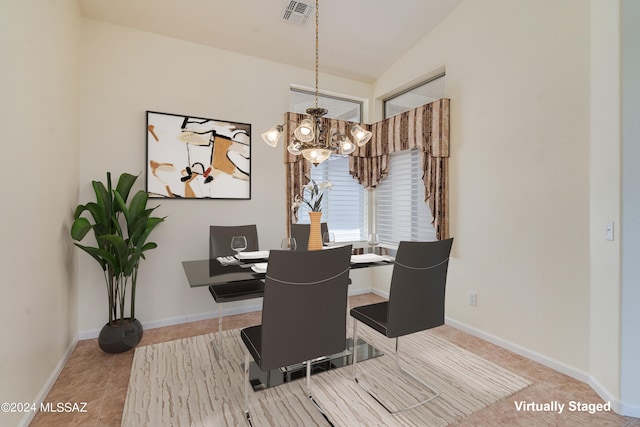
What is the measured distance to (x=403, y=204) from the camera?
3.97 m

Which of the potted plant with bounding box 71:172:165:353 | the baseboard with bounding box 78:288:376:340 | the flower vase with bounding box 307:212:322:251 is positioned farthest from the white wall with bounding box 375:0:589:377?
the potted plant with bounding box 71:172:165:353

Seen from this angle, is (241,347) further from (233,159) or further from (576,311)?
(576,311)

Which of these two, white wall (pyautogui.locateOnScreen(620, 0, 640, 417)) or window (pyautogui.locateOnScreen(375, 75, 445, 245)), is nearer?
white wall (pyautogui.locateOnScreen(620, 0, 640, 417))

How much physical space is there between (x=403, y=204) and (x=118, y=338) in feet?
10.7

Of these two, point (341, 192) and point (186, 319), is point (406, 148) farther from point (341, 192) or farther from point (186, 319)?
point (186, 319)

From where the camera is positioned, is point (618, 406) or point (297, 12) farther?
point (297, 12)

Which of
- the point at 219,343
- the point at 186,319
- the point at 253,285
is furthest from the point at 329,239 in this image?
the point at 186,319

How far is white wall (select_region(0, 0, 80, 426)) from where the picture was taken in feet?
5.21

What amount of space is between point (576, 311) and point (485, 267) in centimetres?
76

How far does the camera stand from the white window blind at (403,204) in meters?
3.71

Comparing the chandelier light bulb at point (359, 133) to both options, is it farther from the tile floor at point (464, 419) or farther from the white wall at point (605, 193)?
the tile floor at point (464, 419)

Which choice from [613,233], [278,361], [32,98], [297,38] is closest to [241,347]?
[278,361]

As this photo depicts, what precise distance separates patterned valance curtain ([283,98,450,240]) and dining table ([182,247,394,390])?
3.69 ft

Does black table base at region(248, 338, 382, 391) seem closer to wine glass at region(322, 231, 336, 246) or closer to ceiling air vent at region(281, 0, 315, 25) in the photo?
wine glass at region(322, 231, 336, 246)
